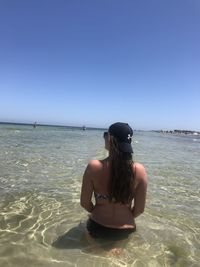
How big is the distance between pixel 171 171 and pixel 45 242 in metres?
9.50

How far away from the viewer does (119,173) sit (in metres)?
4.01

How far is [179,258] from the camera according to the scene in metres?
4.57

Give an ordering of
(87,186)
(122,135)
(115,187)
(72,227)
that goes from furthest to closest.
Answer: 1. (72,227)
2. (87,186)
3. (115,187)
4. (122,135)

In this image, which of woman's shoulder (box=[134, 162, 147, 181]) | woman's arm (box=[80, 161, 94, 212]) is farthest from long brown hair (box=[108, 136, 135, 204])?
woman's arm (box=[80, 161, 94, 212])

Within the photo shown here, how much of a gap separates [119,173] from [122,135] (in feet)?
1.73

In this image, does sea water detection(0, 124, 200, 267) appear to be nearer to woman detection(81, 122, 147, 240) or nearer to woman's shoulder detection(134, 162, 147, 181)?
woman detection(81, 122, 147, 240)

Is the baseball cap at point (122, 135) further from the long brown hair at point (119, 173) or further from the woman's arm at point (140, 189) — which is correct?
the woman's arm at point (140, 189)

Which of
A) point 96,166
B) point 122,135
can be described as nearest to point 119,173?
point 96,166

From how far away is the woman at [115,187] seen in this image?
13.1ft

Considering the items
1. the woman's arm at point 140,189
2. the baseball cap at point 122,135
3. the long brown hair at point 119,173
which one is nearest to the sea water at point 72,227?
the woman's arm at point 140,189

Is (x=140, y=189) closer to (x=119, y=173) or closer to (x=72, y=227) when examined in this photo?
(x=119, y=173)

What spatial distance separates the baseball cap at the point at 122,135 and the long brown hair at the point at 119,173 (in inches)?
2.2

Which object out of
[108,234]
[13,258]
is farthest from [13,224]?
[108,234]

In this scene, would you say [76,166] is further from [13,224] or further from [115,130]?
[115,130]
